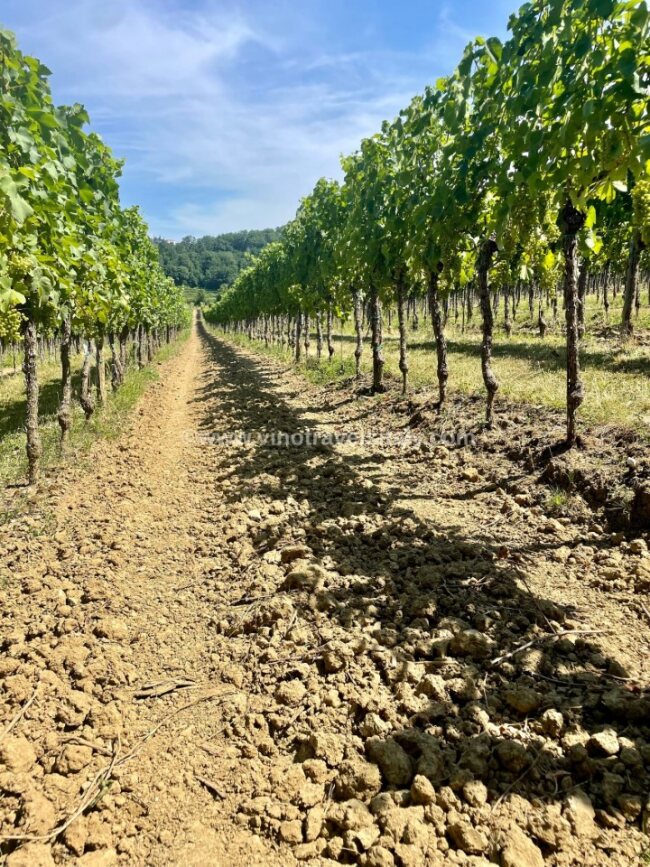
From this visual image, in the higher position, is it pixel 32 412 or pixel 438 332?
pixel 438 332

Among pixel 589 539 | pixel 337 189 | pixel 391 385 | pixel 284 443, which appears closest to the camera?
pixel 589 539

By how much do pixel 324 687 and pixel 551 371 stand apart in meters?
12.3

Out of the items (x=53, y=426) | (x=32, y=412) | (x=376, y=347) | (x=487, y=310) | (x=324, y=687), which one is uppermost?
(x=487, y=310)

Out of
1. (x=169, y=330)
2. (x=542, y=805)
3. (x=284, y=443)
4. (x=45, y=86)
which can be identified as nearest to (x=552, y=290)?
(x=284, y=443)

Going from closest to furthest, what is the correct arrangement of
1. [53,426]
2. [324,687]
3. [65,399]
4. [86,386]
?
[324,687]
[65,399]
[86,386]
[53,426]

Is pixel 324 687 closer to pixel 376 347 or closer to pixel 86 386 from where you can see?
pixel 86 386

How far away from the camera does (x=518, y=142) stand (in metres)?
3.87

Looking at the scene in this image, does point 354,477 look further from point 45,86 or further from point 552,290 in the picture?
point 552,290

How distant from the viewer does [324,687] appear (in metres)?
3.42

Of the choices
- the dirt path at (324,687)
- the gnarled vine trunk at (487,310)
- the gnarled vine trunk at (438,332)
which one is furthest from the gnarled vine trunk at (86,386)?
the gnarled vine trunk at (487,310)

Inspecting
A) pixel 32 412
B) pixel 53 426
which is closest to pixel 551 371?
pixel 32 412

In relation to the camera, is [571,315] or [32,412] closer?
[571,315]

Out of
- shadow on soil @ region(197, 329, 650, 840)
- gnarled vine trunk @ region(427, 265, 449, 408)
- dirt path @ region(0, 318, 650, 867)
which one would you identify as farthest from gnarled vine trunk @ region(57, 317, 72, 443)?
gnarled vine trunk @ region(427, 265, 449, 408)

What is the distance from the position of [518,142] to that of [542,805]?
4482 mm
